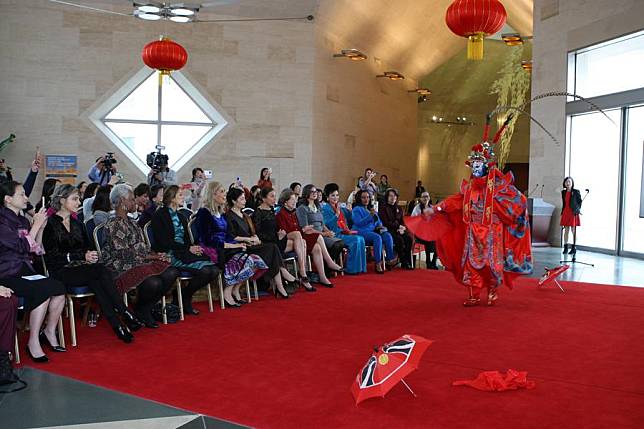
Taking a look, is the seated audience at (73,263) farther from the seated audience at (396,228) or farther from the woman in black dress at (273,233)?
the seated audience at (396,228)

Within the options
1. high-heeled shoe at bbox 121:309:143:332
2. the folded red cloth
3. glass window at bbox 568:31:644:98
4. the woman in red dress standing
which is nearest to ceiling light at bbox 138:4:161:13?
high-heeled shoe at bbox 121:309:143:332

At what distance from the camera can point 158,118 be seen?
41.2 ft

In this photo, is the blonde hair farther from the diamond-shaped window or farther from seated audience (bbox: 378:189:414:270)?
the diamond-shaped window

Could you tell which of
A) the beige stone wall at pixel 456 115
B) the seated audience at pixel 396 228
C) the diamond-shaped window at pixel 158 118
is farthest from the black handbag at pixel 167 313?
the beige stone wall at pixel 456 115

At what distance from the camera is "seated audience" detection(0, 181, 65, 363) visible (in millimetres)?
4098

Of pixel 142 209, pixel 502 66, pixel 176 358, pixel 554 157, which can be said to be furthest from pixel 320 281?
pixel 502 66

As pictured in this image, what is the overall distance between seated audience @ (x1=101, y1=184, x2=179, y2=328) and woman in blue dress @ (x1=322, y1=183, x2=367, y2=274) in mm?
A: 3445

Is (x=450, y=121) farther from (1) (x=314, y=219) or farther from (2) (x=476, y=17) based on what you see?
(1) (x=314, y=219)

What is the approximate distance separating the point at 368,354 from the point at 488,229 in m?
2.28

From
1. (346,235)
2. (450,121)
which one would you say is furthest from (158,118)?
(450,121)

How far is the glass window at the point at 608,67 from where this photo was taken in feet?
36.8

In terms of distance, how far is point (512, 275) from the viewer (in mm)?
6277

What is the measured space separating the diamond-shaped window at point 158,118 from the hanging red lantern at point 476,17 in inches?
253

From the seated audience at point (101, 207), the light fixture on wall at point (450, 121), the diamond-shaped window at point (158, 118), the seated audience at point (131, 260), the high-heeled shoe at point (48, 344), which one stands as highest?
the light fixture on wall at point (450, 121)
